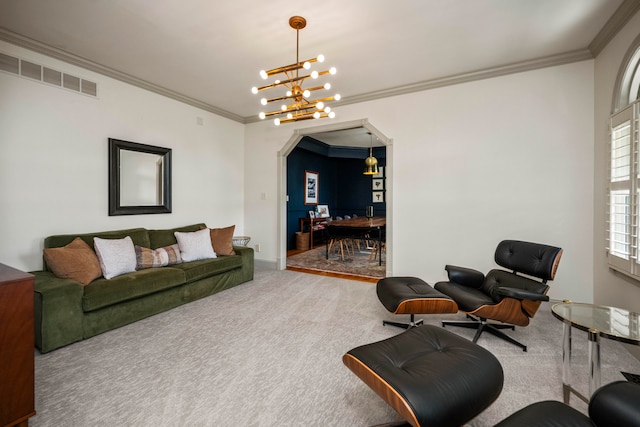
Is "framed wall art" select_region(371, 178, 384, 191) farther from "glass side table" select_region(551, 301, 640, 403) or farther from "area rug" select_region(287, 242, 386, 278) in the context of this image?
"glass side table" select_region(551, 301, 640, 403)

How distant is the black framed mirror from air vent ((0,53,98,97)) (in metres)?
0.62

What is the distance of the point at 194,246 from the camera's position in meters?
3.99

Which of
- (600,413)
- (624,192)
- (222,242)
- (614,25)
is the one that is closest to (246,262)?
(222,242)

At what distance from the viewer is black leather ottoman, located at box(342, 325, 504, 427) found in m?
1.23

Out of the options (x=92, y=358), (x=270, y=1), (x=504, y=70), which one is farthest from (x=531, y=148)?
(x=92, y=358)

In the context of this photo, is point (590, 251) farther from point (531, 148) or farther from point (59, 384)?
point (59, 384)

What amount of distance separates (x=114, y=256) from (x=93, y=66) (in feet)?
7.52

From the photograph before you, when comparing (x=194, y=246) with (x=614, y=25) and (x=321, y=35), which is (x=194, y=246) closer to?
(x=321, y=35)

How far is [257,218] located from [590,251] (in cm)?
488

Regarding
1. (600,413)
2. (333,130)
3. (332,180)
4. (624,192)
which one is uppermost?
(333,130)

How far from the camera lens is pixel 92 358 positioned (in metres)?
2.28

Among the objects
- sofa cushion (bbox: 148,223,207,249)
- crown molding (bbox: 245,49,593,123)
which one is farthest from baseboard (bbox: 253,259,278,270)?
crown molding (bbox: 245,49,593,123)

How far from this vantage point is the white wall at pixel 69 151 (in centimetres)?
285

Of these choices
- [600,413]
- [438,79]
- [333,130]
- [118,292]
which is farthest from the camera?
[333,130]
